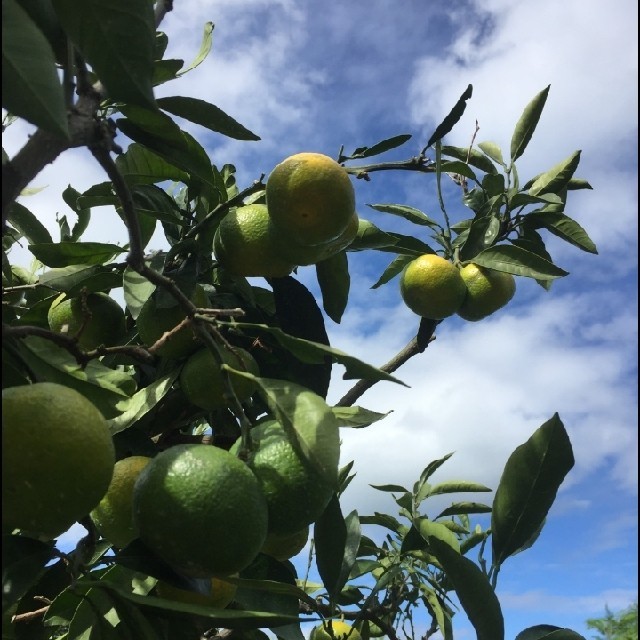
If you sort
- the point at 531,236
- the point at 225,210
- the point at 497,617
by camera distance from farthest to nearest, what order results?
the point at 531,236 < the point at 225,210 < the point at 497,617

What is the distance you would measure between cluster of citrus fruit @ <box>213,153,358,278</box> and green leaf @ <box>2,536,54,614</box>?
72 cm

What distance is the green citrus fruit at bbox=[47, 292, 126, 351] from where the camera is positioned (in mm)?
1535

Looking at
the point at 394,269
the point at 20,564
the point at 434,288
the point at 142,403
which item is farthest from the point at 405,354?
the point at 20,564

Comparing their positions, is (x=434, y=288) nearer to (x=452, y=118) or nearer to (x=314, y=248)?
(x=452, y=118)

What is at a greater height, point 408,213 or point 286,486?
point 408,213

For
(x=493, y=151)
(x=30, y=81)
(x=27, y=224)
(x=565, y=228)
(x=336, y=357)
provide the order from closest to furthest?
(x=30, y=81) < (x=336, y=357) < (x=27, y=224) < (x=565, y=228) < (x=493, y=151)

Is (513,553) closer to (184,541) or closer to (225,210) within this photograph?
(184,541)

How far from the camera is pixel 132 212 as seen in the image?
3.31 feet

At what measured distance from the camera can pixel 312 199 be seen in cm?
128

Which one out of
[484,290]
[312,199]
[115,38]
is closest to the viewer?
[115,38]

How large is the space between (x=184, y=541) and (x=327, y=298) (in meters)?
0.87

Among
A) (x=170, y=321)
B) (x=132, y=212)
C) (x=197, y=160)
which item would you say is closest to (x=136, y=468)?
(x=170, y=321)

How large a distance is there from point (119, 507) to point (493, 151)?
2206 mm

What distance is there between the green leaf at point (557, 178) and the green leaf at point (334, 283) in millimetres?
1292
